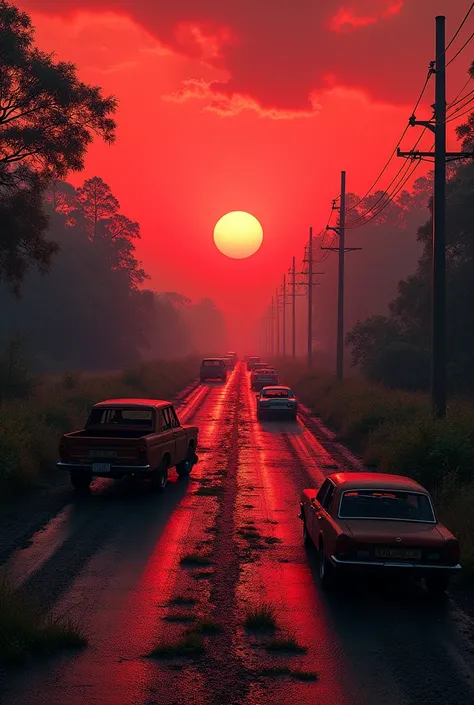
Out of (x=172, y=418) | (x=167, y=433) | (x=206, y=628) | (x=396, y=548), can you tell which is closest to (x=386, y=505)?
(x=396, y=548)

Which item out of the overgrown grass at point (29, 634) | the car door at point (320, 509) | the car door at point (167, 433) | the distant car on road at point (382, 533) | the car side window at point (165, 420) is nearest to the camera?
the overgrown grass at point (29, 634)

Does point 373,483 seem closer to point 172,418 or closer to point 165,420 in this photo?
point 165,420

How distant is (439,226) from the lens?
69.1ft

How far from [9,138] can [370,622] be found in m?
26.8

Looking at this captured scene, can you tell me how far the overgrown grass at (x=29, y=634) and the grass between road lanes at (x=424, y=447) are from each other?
5.55 metres

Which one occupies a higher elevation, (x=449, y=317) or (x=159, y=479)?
(x=449, y=317)

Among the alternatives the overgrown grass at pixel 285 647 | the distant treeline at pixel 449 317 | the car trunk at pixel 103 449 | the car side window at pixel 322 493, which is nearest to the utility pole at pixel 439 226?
the car trunk at pixel 103 449

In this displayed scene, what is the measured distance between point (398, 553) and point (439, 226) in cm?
1352

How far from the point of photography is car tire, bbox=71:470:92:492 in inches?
657

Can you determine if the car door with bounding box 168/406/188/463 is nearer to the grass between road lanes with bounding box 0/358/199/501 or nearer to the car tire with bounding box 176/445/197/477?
the car tire with bounding box 176/445/197/477

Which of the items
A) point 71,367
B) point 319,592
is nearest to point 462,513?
point 319,592

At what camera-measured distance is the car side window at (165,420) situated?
17453mm

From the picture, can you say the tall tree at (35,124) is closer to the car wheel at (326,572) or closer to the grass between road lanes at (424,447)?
the grass between road lanes at (424,447)

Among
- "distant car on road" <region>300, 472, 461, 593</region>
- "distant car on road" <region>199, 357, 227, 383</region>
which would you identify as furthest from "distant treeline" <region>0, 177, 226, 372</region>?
"distant car on road" <region>300, 472, 461, 593</region>
